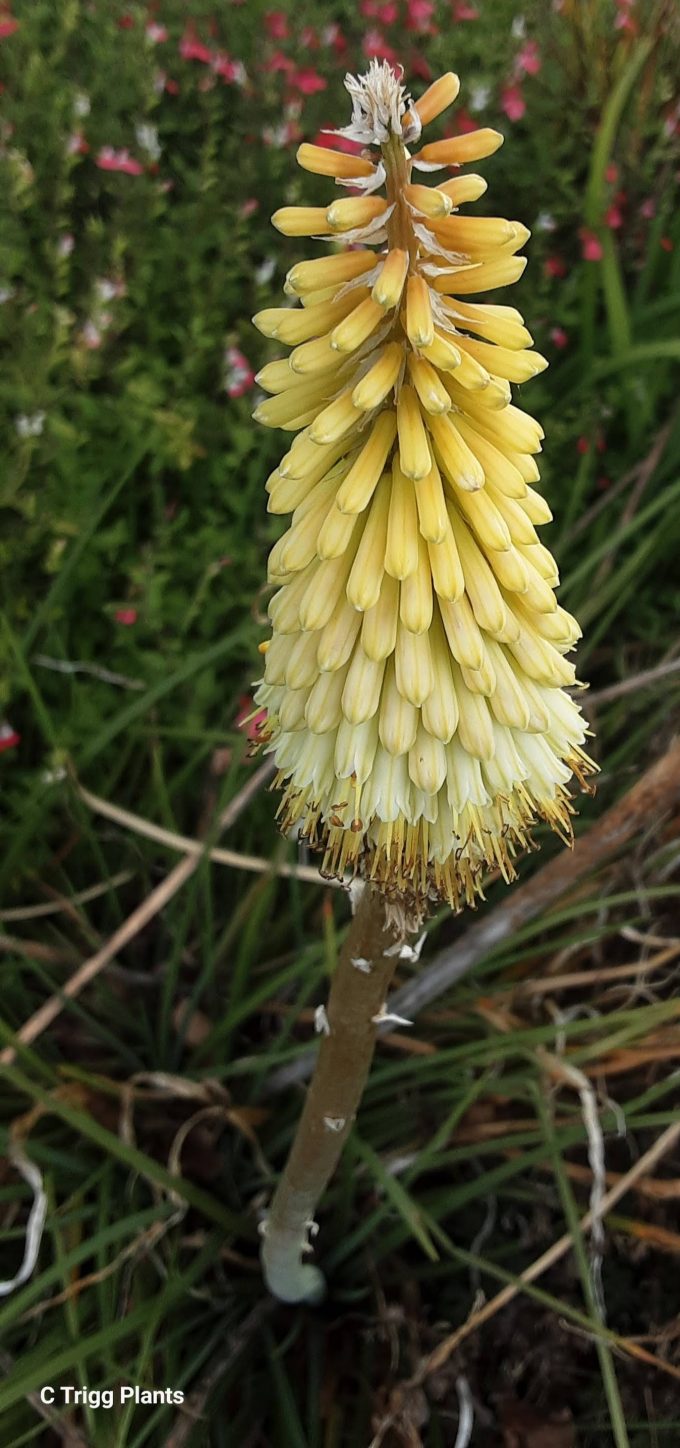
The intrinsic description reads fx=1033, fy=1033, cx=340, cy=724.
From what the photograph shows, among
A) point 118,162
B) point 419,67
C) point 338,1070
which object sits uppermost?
point 419,67

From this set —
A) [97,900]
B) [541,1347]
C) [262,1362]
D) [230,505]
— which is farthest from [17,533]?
[541,1347]

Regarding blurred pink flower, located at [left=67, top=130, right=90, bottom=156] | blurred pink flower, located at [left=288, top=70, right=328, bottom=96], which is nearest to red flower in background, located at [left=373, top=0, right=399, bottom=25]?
blurred pink flower, located at [left=288, top=70, right=328, bottom=96]

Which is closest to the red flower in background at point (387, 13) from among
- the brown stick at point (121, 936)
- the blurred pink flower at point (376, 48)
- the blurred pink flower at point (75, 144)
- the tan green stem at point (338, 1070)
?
the blurred pink flower at point (376, 48)

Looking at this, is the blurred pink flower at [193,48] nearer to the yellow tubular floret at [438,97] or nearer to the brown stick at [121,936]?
the brown stick at [121,936]

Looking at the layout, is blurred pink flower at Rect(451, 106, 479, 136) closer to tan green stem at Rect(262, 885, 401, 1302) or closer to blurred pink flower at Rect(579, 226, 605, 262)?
blurred pink flower at Rect(579, 226, 605, 262)

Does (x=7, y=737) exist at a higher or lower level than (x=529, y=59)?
lower

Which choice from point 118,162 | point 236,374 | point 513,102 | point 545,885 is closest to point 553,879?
point 545,885

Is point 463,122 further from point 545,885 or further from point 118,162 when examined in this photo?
point 545,885
